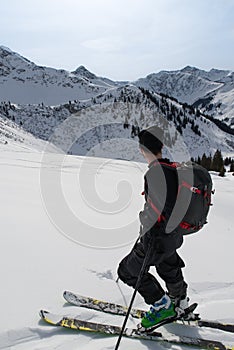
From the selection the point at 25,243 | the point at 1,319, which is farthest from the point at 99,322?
the point at 25,243

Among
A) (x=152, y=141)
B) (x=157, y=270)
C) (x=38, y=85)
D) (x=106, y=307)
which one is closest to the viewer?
(x=152, y=141)

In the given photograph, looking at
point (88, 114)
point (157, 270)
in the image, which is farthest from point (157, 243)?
point (88, 114)

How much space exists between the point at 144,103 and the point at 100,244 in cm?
13333

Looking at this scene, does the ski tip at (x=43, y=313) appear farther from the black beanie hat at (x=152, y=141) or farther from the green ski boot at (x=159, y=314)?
the black beanie hat at (x=152, y=141)

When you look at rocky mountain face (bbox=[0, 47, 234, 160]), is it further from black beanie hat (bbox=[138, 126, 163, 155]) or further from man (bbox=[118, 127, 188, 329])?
black beanie hat (bbox=[138, 126, 163, 155])

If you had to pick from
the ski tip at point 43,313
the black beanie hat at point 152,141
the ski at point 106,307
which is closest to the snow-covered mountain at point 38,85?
the ski at point 106,307

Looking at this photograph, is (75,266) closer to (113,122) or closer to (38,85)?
(113,122)

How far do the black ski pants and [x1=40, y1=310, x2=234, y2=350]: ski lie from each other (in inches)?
16.5

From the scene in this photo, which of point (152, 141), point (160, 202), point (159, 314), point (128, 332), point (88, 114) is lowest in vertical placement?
point (128, 332)

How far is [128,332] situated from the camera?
3.27 m

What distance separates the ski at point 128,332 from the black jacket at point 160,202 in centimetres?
92

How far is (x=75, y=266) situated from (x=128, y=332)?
58.7 inches

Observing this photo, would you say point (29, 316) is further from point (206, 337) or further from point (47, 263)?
point (206, 337)

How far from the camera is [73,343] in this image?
3049 mm
